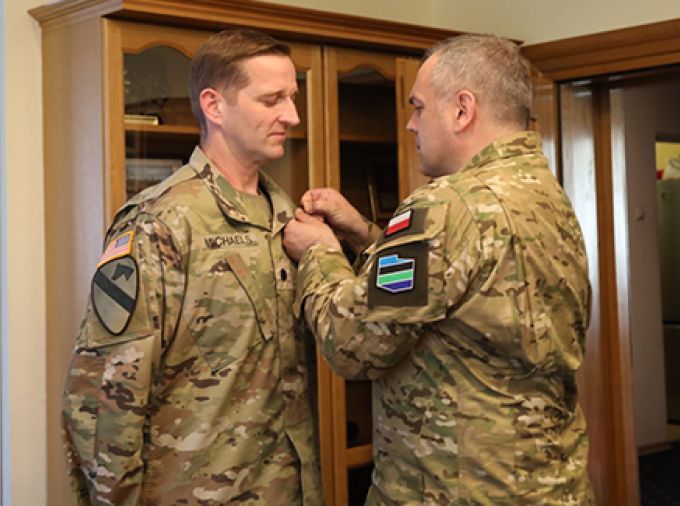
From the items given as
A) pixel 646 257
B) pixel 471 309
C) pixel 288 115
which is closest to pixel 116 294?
pixel 288 115

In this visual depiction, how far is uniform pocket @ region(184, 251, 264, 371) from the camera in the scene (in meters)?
1.98

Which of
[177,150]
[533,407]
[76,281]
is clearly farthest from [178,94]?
[533,407]

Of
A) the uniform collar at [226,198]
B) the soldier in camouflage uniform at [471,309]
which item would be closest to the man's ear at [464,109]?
the soldier in camouflage uniform at [471,309]

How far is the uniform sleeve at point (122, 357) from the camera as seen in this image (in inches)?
74.2

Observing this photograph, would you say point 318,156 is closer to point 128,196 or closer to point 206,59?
point 128,196

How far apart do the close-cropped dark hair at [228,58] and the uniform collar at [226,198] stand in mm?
137

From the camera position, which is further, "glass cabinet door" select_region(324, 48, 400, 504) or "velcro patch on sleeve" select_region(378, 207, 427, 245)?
"glass cabinet door" select_region(324, 48, 400, 504)

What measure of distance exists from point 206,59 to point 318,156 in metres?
0.94

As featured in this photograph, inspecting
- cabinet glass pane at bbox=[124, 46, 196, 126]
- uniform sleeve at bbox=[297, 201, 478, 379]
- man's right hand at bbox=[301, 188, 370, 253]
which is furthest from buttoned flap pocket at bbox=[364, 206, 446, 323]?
cabinet glass pane at bbox=[124, 46, 196, 126]

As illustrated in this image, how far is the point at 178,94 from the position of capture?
2730 mm

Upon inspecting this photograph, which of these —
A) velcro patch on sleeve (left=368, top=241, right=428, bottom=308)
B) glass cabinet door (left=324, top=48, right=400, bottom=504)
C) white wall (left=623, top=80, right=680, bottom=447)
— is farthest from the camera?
white wall (left=623, top=80, right=680, bottom=447)

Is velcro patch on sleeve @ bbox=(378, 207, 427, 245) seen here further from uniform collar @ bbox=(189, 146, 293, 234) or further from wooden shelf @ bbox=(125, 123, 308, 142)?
wooden shelf @ bbox=(125, 123, 308, 142)

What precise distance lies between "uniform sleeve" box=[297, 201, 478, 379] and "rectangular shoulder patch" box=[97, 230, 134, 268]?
39 cm

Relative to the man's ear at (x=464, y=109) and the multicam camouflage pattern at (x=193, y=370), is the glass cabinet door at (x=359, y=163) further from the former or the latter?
the man's ear at (x=464, y=109)
